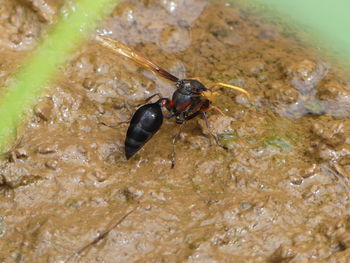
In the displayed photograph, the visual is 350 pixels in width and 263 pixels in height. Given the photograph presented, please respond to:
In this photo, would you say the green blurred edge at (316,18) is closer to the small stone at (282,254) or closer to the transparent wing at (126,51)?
the transparent wing at (126,51)

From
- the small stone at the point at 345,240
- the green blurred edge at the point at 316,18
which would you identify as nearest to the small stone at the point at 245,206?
the small stone at the point at 345,240

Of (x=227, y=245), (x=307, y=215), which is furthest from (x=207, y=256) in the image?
(x=307, y=215)

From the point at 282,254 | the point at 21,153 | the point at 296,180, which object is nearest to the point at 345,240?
the point at 282,254

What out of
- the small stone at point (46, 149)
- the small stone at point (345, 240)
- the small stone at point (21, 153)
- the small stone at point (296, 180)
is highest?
the small stone at point (345, 240)

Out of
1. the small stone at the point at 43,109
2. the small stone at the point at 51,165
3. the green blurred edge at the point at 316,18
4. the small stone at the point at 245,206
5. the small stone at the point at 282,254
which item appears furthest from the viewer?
the green blurred edge at the point at 316,18

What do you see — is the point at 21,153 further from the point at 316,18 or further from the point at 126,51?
the point at 316,18
